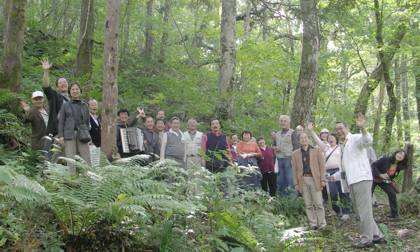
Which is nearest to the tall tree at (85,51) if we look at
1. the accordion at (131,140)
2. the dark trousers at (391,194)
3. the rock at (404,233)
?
the accordion at (131,140)

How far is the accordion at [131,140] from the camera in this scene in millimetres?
9164

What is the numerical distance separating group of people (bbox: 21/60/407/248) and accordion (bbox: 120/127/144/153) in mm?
20

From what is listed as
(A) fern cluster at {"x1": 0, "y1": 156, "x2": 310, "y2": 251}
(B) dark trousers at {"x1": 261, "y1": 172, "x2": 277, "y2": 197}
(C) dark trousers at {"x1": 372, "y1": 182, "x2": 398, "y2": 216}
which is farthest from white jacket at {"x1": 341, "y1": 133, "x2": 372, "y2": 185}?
(B) dark trousers at {"x1": 261, "y1": 172, "x2": 277, "y2": 197}

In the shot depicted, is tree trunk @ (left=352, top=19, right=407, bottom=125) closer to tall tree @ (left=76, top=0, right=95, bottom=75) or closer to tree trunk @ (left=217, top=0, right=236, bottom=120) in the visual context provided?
tree trunk @ (left=217, top=0, right=236, bottom=120)

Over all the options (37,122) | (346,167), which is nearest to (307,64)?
(346,167)

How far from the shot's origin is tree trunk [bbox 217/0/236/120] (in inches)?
539

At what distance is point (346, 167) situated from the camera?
319 inches

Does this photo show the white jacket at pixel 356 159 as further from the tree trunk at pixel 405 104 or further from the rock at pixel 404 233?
the tree trunk at pixel 405 104

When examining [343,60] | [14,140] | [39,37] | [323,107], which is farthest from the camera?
[323,107]

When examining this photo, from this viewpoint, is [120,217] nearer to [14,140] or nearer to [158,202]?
[158,202]

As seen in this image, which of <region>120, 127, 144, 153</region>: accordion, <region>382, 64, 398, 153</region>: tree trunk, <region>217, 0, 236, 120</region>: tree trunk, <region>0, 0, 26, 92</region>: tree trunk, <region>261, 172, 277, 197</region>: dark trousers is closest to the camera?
<region>120, 127, 144, 153</region>: accordion

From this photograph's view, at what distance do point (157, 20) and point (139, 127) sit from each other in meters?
11.1

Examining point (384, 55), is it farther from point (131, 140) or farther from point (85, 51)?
point (131, 140)

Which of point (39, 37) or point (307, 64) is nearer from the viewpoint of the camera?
point (307, 64)
